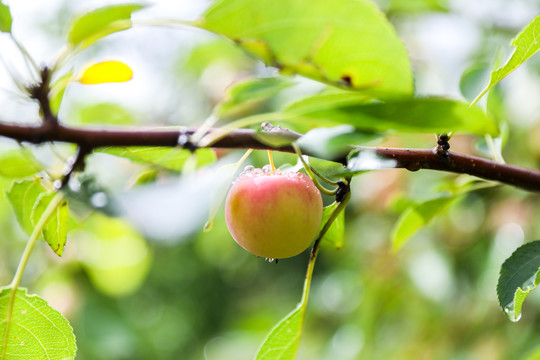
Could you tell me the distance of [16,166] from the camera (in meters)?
0.65

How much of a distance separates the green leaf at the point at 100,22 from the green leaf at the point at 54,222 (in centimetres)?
18

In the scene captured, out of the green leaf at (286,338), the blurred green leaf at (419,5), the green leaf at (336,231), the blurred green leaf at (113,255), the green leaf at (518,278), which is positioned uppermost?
the green leaf at (518,278)

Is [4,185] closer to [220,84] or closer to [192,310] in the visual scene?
[220,84]

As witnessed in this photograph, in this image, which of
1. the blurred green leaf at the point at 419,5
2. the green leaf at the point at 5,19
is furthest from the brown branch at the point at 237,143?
the blurred green leaf at the point at 419,5

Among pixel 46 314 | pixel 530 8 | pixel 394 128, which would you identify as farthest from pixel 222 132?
pixel 530 8

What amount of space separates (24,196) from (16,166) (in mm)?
37

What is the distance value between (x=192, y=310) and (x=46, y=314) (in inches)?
79.3

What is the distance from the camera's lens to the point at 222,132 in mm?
467

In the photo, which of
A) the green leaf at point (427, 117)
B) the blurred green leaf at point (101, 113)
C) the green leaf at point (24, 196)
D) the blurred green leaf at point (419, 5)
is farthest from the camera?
the blurred green leaf at point (419, 5)

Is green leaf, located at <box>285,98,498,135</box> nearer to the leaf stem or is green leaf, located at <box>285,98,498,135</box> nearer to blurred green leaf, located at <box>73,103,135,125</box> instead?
the leaf stem

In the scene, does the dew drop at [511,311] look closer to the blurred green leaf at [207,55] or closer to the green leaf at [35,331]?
the green leaf at [35,331]

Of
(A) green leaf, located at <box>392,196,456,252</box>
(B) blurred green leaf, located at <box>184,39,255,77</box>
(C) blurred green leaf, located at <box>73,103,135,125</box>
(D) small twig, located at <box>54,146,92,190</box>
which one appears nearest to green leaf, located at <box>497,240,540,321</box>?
(A) green leaf, located at <box>392,196,456,252</box>

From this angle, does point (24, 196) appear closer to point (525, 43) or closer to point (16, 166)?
A: point (16, 166)

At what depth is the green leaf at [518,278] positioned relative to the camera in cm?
53
